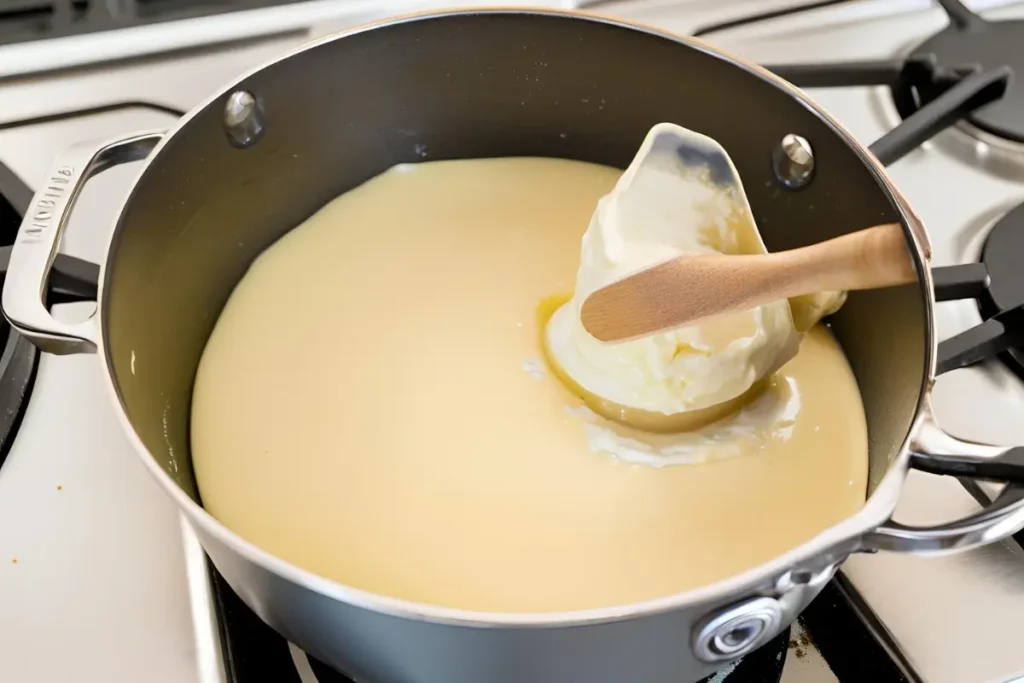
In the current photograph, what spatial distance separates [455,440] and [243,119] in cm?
32

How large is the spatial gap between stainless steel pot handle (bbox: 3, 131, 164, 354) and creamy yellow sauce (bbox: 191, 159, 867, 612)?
179 millimetres

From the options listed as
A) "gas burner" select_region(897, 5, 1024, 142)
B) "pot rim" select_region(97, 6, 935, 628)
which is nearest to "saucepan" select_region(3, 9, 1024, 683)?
"pot rim" select_region(97, 6, 935, 628)

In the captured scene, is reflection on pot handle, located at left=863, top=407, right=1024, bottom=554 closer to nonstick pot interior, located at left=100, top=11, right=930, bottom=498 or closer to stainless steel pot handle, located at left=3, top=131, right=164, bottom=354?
nonstick pot interior, located at left=100, top=11, right=930, bottom=498

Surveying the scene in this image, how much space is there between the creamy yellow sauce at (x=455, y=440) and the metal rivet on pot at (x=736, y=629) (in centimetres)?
13

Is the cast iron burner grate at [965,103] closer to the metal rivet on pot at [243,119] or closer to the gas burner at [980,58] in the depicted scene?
the gas burner at [980,58]

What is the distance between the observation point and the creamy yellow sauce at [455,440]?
624 mm

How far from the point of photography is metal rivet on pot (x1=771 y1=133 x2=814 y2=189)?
750 mm

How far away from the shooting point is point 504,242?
2.81 feet

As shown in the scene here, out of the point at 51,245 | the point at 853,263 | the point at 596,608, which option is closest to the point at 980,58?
the point at 853,263

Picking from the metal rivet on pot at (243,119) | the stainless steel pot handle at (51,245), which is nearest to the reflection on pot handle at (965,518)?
the stainless steel pot handle at (51,245)

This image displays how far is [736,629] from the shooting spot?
0.44m

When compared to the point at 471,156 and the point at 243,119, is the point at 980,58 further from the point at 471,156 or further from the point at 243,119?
the point at 243,119

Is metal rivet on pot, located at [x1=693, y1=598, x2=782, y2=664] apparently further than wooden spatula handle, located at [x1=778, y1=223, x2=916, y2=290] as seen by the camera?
No

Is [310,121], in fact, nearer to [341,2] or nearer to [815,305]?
[341,2]
